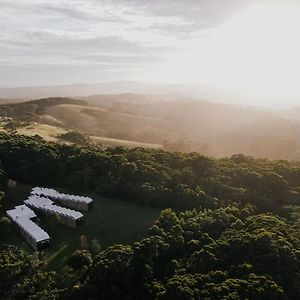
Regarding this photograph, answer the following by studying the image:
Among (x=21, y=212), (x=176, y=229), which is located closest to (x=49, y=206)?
(x=21, y=212)

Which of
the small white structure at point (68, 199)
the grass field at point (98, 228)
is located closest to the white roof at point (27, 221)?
the grass field at point (98, 228)

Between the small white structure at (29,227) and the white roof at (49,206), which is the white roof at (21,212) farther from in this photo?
the white roof at (49,206)

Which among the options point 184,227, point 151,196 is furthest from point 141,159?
point 184,227

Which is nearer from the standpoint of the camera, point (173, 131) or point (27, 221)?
point (27, 221)

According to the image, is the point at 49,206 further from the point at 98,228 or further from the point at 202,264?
the point at 202,264

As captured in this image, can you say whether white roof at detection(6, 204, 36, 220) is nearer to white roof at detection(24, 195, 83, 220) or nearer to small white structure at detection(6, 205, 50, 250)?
small white structure at detection(6, 205, 50, 250)

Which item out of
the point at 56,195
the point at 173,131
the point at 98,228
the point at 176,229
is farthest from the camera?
the point at 173,131
